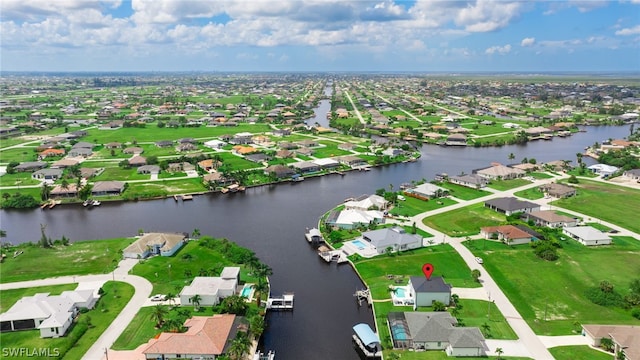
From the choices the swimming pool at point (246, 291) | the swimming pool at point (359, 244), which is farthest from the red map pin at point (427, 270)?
the swimming pool at point (246, 291)

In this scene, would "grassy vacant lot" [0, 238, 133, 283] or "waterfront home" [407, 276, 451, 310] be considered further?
"grassy vacant lot" [0, 238, 133, 283]

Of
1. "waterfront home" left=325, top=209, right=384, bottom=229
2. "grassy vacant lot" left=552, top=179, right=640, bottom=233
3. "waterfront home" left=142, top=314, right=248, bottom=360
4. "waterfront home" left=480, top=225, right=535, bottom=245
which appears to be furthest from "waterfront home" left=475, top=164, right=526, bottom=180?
"waterfront home" left=142, top=314, right=248, bottom=360

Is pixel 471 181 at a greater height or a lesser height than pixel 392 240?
greater

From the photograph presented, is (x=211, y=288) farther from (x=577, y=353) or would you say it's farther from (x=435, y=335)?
(x=577, y=353)

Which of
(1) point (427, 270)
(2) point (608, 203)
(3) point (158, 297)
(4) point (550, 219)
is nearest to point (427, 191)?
(4) point (550, 219)

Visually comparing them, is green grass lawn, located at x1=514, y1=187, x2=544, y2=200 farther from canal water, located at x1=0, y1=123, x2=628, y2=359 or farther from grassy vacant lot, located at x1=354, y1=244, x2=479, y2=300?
grassy vacant lot, located at x1=354, y1=244, x2=479, y2=300

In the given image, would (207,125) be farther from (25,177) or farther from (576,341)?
(576,341)
